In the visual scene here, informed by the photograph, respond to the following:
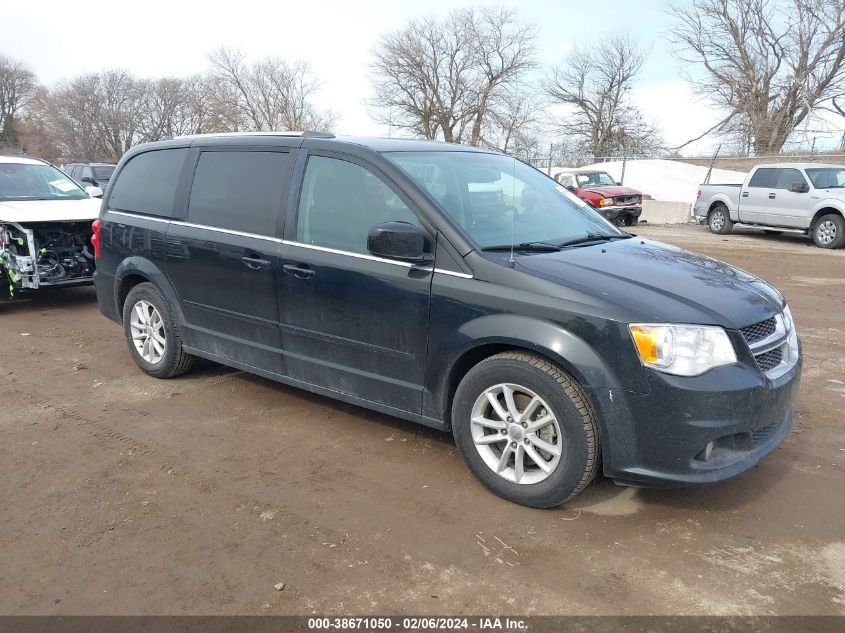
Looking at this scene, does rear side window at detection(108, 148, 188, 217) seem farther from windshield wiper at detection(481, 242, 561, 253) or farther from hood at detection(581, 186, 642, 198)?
hood at detection(581, 186, 642, 198)

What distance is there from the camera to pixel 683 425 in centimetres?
309

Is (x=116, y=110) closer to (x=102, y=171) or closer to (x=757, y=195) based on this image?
(x=102, y=171)

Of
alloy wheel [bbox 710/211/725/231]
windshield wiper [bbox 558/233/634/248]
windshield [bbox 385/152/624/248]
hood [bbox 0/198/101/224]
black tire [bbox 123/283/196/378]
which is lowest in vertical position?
black tire [bbox 123/283/196/378]

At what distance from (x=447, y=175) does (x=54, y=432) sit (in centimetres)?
303

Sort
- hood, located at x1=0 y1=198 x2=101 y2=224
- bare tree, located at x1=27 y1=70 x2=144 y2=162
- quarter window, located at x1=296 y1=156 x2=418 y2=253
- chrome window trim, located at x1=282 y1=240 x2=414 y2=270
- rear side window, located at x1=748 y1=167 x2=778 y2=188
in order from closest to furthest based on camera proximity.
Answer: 1. chrome window trim, located at x1=282 y1=240 x2=414 y2=270
2. quarter window, located at x1=296 y1=156 x2=418 y2=253
3. hood, located at x1=0 y1=198 x2=101 y2=224
4. rear side window, located at x1=748 y1=167 x2=778 y2=188
5. bare tree, located at x1=27 y1=70 x2=144 y2=162

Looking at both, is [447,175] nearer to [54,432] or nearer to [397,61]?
[54,432]

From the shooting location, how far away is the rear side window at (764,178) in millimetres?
16594

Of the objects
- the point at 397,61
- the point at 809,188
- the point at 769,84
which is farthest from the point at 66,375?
the point at 397,61

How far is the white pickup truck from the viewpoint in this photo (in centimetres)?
1528

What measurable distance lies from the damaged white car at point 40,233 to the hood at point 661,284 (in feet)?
21.1

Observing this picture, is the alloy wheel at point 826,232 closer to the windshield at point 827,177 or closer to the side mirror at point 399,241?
the windshield at point 827,177

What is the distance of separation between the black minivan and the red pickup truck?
1641 cm

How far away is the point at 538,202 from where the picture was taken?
444 cm

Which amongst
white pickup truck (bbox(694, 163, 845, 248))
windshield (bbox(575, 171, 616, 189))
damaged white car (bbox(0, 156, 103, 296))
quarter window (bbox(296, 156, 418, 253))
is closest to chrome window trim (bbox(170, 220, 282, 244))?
quarter window (bbox(296, 156, 418, 253))
